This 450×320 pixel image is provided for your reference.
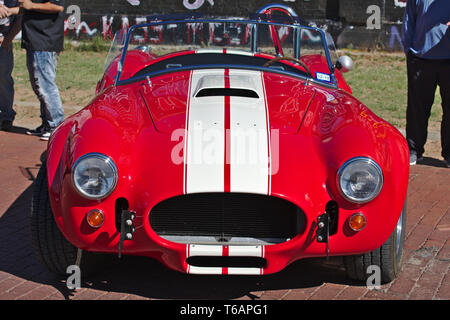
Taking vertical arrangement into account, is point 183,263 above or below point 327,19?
below

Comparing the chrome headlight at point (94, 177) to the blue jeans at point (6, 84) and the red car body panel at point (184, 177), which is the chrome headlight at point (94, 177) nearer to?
the red car body panel at point (184, 177)

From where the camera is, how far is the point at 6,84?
6.97m

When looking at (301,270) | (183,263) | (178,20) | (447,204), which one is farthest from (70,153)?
(447,204)

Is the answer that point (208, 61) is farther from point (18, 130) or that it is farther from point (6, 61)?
point (18, 130)

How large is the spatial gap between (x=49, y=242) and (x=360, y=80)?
692 centimetres

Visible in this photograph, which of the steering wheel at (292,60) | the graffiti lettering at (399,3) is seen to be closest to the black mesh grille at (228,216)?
the steering wheel at (292,60)

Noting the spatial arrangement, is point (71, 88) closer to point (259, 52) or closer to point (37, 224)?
point (259, 52)

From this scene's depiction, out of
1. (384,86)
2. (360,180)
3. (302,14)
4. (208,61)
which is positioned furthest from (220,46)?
(302,14)

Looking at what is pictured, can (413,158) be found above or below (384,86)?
below

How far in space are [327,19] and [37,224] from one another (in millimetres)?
9034

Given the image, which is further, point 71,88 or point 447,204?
point 71,88

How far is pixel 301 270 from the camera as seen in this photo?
12.3 feet

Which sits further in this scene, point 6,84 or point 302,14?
point 302,14

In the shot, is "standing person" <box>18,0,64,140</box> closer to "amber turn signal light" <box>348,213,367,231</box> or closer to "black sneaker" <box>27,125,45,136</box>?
"black sneaker" <box>27,125,45,136</box>
